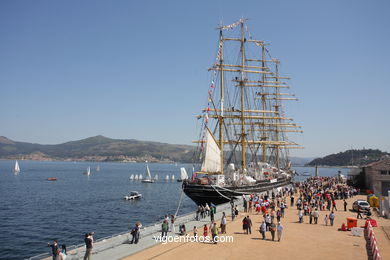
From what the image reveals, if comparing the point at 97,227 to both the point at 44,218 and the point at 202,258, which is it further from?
the point at 202,258

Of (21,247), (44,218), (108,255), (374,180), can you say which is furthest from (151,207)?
(108,255)

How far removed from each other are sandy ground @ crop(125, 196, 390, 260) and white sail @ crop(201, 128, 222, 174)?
75.5ft

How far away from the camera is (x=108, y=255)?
17.9 metres

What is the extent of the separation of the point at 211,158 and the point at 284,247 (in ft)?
95.8

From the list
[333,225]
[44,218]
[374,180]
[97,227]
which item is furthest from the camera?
[374,180]

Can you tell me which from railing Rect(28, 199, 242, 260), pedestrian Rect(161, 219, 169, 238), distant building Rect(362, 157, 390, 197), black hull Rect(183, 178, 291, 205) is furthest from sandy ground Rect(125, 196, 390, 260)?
distant building Rect(362, 157, 390, 197)

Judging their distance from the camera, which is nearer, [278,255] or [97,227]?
[278,255]

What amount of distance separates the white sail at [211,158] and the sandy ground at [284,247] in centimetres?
2300

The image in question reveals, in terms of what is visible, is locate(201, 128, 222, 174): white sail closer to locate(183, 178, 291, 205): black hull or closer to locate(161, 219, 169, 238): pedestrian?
locate(183, 178, 291, 205): black hull

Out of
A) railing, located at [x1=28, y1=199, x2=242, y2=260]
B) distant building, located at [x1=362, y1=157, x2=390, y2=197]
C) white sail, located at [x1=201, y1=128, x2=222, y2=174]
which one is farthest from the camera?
distant building, located at [x1=362, y1=157, x2=390, y2=197]

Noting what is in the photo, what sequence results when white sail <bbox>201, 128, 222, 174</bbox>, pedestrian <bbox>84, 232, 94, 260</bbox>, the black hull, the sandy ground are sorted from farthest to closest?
white sail <bbox>201, 128, 222, 174</bbox>
the black hull
the sandy ground
pedestrian <bbox>84, 232, 94, 260</bbox>

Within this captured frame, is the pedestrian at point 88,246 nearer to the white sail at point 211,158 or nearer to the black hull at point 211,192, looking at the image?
the black hull at point 211,192

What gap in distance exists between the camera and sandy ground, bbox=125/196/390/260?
18.6 meters

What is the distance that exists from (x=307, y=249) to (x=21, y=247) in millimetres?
27016
